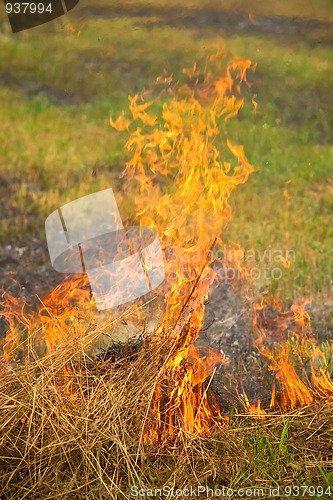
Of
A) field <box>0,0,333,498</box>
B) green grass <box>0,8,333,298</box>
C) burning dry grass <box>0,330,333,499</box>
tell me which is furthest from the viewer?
green grass <box>0,8,333,298</box>

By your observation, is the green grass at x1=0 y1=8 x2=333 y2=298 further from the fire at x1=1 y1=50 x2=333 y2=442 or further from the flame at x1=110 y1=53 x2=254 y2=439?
the flame at x1=110 y1=53 x2=254 y2=439

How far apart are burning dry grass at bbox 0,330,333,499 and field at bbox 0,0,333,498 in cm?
46

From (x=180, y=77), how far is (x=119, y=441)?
5.40 metres

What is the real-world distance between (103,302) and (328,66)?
19.2 ft

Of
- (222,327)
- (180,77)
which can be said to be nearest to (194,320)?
(222,327)

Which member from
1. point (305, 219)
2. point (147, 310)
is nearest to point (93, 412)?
point (147, 310)

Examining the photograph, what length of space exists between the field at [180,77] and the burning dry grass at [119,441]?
46 cm

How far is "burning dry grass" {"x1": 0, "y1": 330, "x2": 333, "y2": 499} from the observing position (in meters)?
2.81

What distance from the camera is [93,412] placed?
Answer: 2977mm

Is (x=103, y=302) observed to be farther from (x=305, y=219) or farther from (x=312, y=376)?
(x=305, y=219)

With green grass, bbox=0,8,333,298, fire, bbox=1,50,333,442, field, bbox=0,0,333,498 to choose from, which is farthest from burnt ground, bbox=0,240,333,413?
green grass, bbox=0,8,333,298

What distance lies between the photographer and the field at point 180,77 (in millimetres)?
5895

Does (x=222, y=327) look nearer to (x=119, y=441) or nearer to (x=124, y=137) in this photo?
(x=119, y=441)

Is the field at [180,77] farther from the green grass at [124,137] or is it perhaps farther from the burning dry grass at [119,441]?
the burning dry grass at [119,441]
